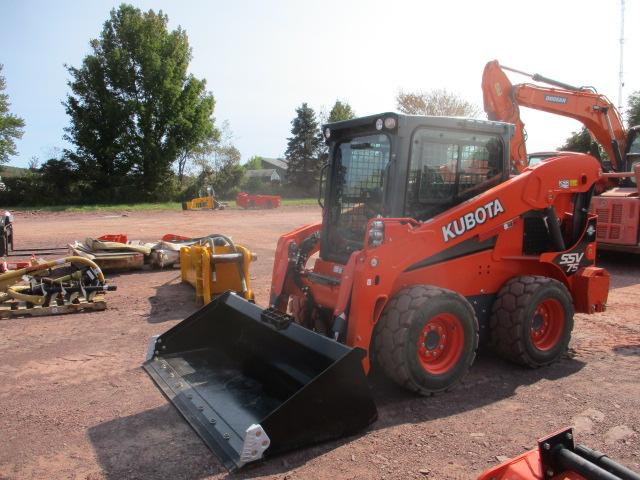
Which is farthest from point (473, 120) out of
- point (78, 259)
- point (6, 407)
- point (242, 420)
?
point (78, 259)

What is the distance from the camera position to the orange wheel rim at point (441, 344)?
4.47 metres

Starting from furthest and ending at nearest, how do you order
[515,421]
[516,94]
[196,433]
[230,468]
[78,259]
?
[516,94] < [78,259] < [515,421] < [196,433] < [230,468]

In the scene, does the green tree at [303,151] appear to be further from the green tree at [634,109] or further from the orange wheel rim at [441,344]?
the orange wheel rim at [441,344]

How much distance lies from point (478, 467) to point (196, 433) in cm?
191

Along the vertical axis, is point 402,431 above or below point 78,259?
below

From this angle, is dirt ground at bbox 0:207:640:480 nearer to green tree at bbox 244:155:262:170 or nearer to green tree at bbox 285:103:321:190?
green tree at bbox 285:103:321:190

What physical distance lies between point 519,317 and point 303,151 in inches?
1727

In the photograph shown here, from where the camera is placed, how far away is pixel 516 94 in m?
8.57

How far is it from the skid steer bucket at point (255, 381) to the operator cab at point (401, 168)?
1.13m

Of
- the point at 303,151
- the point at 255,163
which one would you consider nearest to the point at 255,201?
the point at 303,151

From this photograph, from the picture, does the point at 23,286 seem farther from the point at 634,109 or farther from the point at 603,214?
the point at 634,109

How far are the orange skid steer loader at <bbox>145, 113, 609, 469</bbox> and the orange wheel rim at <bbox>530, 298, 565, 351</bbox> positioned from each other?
13 millimetres

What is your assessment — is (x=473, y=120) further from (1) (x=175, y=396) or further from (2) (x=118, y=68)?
(2) (x=118, y=68)

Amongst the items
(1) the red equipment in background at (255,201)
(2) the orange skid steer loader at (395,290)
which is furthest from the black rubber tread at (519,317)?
(1) the red equipment in background at (255,201)
